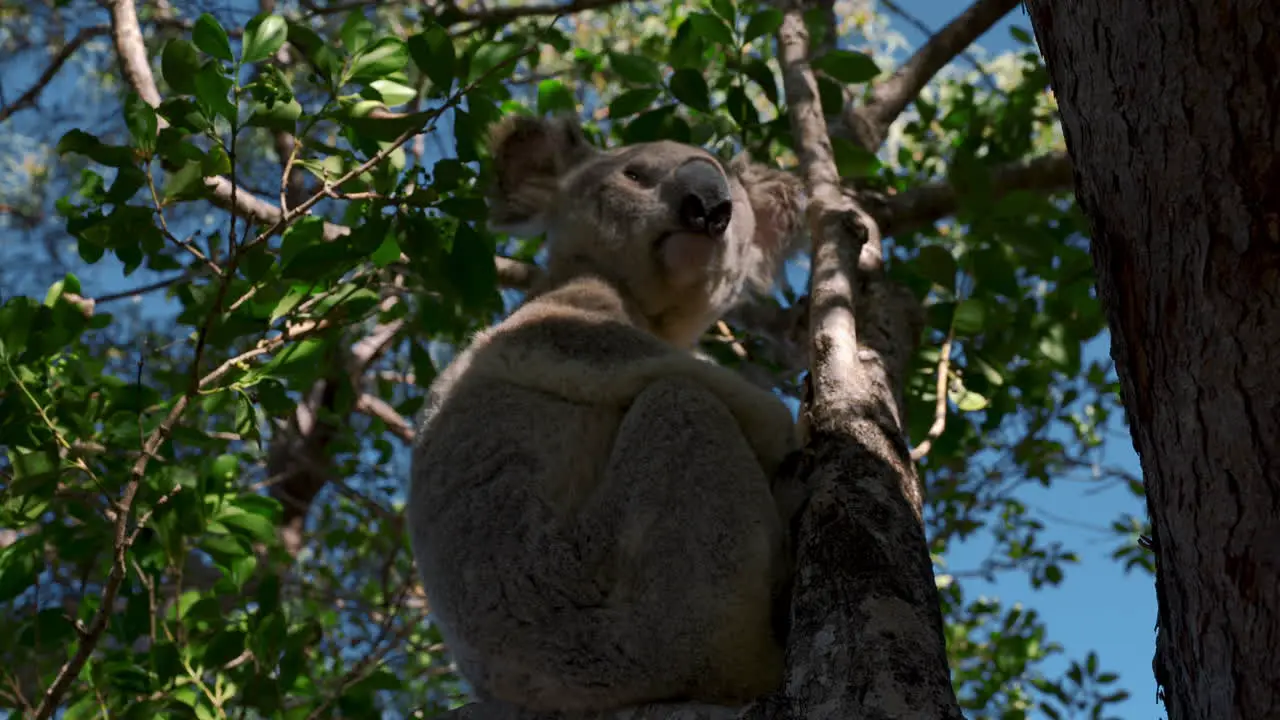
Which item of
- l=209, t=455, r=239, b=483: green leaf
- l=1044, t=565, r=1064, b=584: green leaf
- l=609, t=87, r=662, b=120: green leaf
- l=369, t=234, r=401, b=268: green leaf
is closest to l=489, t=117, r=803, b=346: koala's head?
l=609, t=87, r=662, b=120: green leaf

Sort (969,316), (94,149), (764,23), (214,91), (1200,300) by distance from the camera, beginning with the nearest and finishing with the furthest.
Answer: (1200,300), (214,91), (94,149), (969,316), (764,23)

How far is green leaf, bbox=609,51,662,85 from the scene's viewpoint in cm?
420

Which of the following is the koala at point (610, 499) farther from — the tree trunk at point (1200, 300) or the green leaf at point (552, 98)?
the tree trunk at point (1200, 300)

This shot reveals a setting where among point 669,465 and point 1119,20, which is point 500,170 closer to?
point 669,465

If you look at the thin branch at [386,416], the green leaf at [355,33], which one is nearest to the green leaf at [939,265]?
the green leaf at [355,33]

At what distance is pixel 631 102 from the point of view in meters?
4.28

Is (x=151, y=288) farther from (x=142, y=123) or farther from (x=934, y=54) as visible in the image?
(x=934, y=54)

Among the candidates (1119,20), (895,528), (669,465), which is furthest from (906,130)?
(1119,20)

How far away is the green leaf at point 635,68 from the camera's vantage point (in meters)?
4.20

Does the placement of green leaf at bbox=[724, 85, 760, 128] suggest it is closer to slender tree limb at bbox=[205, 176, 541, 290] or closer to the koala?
the koala

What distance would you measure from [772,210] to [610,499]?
6.44 ft

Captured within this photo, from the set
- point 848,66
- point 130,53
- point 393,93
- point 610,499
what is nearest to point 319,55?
point 393,93

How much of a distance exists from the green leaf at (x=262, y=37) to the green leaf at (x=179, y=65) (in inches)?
5.4

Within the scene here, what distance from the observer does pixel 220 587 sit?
4.14 meters
